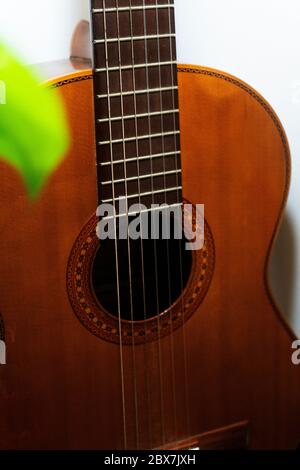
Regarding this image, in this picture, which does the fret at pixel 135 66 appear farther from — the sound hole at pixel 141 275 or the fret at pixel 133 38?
the sound hole at pixel 141 275

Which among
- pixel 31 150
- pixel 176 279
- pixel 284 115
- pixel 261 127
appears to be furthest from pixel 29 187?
pixel 284 115

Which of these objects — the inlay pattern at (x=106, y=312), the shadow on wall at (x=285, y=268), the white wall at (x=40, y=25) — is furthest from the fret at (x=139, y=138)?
the shadow on wall at (x=285, y=268)

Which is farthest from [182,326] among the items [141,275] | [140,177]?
[140,177]

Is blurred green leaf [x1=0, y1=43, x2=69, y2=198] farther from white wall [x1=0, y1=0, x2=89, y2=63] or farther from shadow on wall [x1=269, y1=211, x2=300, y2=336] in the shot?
shadow on wall [x1=269, y1=211, x2=300, y2=336]

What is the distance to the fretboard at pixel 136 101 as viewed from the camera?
92 centimetres

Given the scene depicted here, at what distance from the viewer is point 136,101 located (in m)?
0.96

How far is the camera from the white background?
3.68 feet

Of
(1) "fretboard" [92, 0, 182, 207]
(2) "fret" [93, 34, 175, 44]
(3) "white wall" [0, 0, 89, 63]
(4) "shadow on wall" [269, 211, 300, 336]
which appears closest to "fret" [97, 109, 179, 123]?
(1) "fretboard" [92, 0, 182, 207]

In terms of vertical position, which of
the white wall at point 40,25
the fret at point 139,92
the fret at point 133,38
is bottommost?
the fret at point 139,92

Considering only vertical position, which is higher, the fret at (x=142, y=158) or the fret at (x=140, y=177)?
the fret at (x=142, y=158)

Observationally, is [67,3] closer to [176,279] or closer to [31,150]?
[31,150]

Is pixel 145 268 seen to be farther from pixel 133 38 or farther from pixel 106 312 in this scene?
pixel 133 38

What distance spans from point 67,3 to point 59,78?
A: 307mm

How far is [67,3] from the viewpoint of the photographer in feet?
3.70
